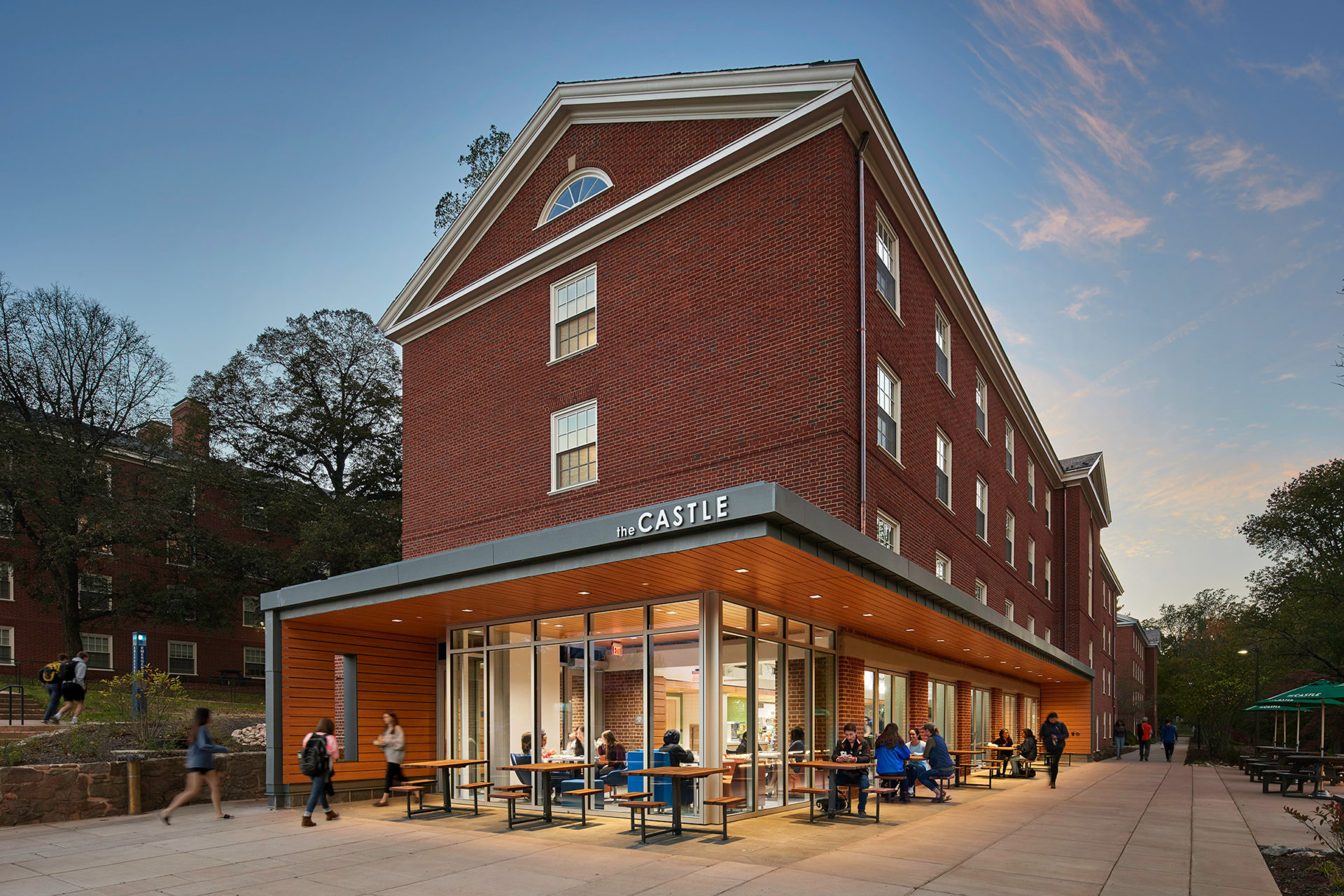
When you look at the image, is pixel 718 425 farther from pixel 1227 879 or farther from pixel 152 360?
pixel 152 360

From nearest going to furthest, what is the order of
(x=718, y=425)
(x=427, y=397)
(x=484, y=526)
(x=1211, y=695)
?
(x=718, y=425), (x=484, y=526), (x=427, y=397), (x=1211, y=695)

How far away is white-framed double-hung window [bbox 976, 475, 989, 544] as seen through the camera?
2480 cm

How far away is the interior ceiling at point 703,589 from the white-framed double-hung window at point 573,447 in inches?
120

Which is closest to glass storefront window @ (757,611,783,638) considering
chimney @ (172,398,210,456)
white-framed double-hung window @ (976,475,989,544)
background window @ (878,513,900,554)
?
background window @ (878,513,900,554)

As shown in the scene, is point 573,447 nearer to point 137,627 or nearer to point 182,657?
point 137,627

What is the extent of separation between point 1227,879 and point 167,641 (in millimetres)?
41737

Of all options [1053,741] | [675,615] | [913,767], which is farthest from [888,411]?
[1053,741]

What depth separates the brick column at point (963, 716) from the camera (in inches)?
1002

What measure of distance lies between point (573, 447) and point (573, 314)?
274 cm

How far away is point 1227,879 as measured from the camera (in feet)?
32.7

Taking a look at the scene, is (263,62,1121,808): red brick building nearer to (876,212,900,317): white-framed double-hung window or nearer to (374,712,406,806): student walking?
(876,212,900,317): white-framed double-hung window

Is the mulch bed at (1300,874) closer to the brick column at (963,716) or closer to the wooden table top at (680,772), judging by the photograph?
the wooden table top at (680,772)

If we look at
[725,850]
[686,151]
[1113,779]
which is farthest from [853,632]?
[1113,779]

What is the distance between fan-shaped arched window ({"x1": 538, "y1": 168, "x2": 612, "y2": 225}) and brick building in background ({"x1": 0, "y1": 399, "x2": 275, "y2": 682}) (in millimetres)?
24318
